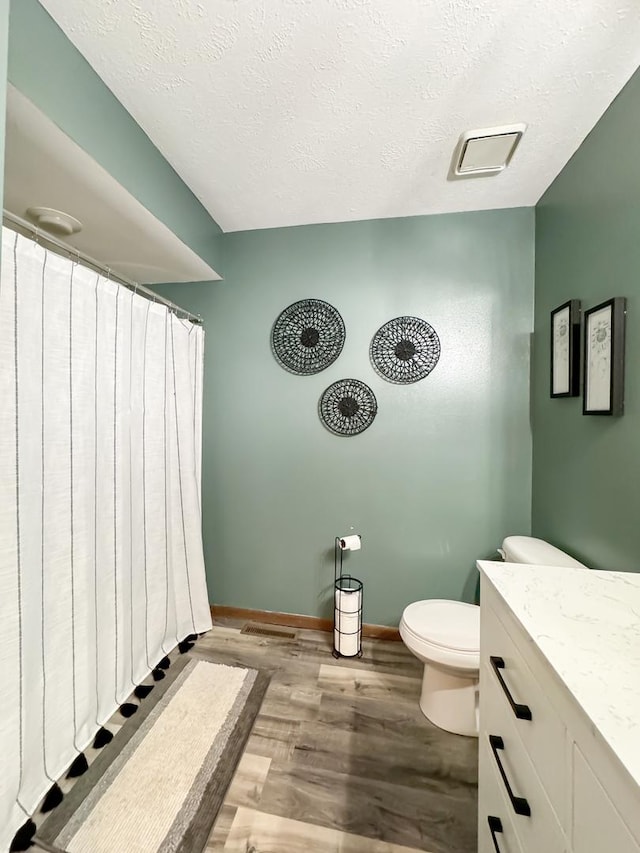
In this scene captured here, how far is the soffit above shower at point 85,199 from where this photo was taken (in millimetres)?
1056

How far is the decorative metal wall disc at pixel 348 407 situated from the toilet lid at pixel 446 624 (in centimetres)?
95

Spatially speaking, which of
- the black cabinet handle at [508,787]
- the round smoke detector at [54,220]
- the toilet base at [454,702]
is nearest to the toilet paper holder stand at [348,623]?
the toilet base at [454,702]

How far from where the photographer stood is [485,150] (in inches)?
55.6

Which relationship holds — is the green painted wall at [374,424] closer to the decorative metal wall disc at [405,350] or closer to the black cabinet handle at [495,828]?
the decorative metal wall disc at [405,350]

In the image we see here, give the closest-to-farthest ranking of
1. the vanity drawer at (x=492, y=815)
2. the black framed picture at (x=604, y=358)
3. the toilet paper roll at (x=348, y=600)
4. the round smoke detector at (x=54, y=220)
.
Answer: the vanity drawer at (x=492, y=815), the black framed picture at (x=604, y=358), the round smoke detector at (x=54, y=220), the toilet paper roll at (x=348, y=600)

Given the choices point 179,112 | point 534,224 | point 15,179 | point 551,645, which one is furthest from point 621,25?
point 15,179

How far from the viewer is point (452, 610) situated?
1.55 meters

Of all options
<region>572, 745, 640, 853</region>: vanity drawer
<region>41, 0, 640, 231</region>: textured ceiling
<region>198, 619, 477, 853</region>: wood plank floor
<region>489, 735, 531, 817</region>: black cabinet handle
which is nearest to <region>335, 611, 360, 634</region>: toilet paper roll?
<region>198, 619, 477, 853</region>: wood plank floor

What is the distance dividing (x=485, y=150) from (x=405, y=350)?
90 centimetres

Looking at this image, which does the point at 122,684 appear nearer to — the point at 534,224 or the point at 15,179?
the point at 15,179

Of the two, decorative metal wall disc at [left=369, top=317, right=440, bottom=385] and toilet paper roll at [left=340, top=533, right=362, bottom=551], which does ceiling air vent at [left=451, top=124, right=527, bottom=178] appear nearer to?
decorative metal wall disc at [left=369, top=317, right=440, bottom=385]

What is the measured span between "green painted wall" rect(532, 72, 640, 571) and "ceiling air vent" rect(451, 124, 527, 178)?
0.29 metres

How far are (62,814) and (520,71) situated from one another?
9.19 ft

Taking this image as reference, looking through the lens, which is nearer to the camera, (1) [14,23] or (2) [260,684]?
(1) [14,23]
